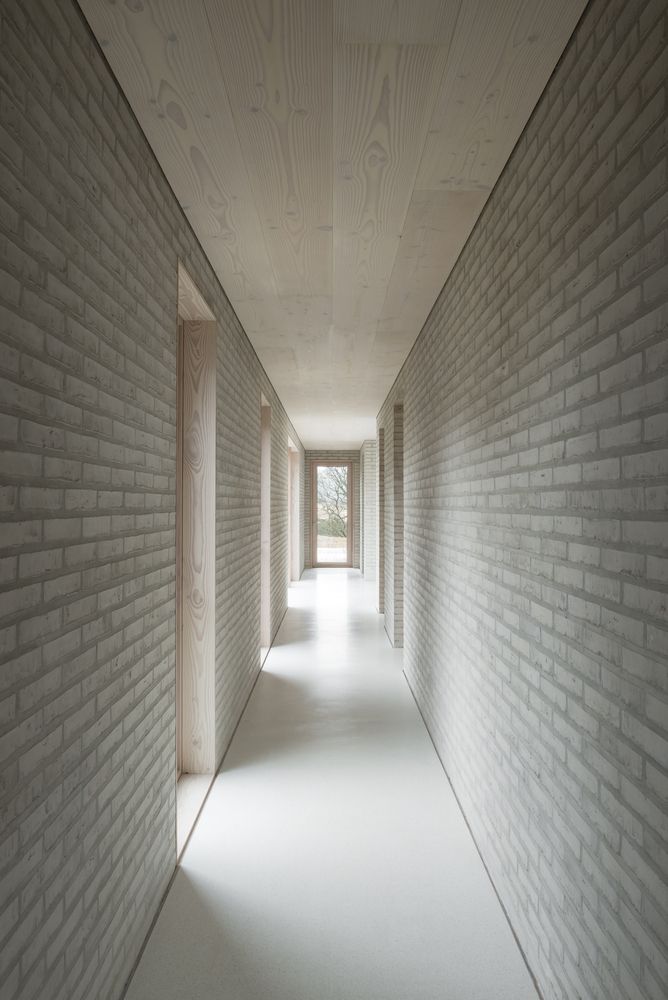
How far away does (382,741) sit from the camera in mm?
4023

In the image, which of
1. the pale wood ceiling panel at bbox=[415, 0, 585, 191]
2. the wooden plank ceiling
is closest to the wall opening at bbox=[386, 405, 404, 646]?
the wooden plank ceiling

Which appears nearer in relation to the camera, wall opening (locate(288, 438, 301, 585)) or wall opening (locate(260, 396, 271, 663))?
wall opening (locate(260, 396, 271, 663))

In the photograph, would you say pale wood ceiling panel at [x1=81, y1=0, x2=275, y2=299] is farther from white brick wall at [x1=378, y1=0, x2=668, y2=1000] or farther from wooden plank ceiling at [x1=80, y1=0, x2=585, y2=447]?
white brick wall at [x1=378, y1=0, x2=668, y2=1000]

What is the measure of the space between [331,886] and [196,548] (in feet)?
5.79

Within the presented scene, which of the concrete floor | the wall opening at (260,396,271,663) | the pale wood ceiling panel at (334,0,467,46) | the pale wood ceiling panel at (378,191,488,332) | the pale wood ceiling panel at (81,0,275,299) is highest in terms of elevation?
the pale wood ceiling panel at (378,191,488,332)

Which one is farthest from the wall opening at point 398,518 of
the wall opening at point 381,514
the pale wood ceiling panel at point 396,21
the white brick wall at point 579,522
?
the pale wood ceiling panel at point 396,21

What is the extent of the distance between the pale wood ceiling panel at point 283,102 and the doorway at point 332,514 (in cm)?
1243

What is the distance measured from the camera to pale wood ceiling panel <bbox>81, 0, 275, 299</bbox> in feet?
5.44

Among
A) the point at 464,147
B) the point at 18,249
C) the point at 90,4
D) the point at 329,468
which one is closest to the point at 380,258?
the point at 464,147

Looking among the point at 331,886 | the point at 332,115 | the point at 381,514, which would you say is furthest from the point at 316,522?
the point at 332,115

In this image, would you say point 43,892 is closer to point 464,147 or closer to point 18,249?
point 18,249

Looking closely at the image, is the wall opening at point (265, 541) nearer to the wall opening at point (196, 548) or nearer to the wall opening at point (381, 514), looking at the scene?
the wall opening at point (381, 514)

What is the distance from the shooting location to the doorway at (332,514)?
50.5ft

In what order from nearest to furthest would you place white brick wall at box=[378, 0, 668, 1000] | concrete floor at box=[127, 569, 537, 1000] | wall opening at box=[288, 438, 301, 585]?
1. white brick wall at box=[378, 0, 668, 1000]
2. concrete floor at box=[127, 569, 537, 1000]
3. wall opening at box=[288, 438, 301, 585]
